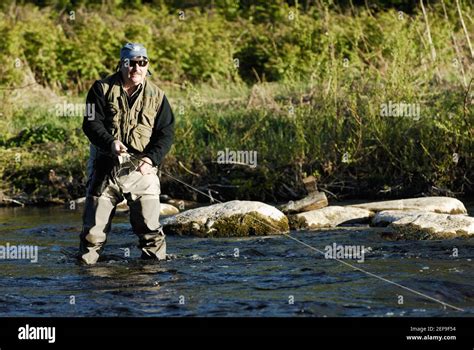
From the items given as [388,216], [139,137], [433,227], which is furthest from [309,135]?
[139,137]

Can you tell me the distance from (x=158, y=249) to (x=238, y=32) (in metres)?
13.7

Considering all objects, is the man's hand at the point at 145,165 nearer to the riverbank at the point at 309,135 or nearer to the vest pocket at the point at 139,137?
the vest pocket at the point at 139,137

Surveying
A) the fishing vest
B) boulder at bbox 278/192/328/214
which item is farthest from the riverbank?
the fishing vest

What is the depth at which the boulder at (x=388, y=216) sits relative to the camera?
36.7ft

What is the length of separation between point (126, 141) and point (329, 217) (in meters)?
3.34

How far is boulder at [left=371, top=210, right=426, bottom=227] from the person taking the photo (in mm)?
11195

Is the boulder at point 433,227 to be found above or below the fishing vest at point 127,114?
below

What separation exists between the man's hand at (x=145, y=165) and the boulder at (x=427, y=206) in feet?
12.4

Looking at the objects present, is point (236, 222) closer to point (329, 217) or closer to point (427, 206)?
point (329, 217)

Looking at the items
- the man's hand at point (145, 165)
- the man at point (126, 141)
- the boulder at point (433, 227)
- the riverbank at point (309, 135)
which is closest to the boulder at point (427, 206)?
the boulder at point (433, 227)

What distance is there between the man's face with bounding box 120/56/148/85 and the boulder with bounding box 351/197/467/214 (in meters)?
4.03

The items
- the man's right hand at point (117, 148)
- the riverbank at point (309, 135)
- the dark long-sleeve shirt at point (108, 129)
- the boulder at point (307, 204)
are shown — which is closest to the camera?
the man's right hand at point (117, 148)
